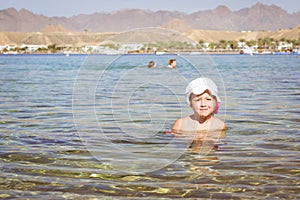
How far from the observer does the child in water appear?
8.27m

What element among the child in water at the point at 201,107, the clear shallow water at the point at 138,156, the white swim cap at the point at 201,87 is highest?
the white swim cap at the point at 201,87

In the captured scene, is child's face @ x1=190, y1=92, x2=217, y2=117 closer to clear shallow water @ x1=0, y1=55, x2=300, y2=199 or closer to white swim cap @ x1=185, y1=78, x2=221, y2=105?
white swim cap @ x1=185, y1=78, x2=221, y2=105

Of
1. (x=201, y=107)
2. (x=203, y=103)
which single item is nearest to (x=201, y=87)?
(x=203, y=103)

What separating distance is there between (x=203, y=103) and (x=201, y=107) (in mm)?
133

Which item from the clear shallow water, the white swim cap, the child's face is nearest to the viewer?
the clear shallow water

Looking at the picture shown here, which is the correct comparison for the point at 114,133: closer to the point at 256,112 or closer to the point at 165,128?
the point at 165,128

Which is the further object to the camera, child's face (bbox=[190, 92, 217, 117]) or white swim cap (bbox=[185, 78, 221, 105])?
child's face (bbox=[190, 92, 217, 117])

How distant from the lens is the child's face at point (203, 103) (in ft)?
27.6

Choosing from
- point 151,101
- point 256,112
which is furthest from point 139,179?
point 151,101

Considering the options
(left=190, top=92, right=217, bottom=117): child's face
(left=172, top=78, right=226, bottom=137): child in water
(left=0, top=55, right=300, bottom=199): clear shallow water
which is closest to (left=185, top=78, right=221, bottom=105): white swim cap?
(left=172, top=78, right=226, bottom=137): child in water

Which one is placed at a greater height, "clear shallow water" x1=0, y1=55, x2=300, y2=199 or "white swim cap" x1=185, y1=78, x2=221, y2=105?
"white swim cap" x1=185, y1=78, x2=221, y2=105

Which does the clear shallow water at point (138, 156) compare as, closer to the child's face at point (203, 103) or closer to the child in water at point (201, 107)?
the child in water at point (201, 107)

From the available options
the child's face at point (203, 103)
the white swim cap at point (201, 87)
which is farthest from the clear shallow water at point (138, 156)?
the child's face at point (203, 103)

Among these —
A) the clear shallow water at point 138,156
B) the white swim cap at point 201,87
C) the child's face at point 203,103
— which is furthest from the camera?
the child's face at point 203,103
